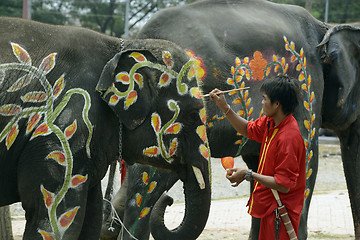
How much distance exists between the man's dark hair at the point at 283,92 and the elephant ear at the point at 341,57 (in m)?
2.15

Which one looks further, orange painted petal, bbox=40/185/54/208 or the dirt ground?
the dirt ground

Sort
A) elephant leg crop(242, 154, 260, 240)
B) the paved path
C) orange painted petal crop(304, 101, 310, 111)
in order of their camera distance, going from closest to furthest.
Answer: orange painted petal crop(304, 101, 310, 111), elephant leg crop(242, 154, 260, 240), the paved path

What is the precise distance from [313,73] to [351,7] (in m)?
14.4

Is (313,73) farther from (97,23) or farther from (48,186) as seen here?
(97,23)

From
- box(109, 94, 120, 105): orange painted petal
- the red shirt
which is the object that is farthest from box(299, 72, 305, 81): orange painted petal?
box(109, 94, 120, 105): orange painted petal

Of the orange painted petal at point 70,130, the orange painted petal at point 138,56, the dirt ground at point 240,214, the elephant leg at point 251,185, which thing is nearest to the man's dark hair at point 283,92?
the orange painted petal at point 138,56

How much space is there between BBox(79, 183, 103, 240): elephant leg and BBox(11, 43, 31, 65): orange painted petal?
937 millimetres

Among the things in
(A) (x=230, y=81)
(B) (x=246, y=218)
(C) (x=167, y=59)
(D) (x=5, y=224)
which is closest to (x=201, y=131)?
(C) (x=167, y=59)

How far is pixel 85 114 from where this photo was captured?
3469 millimetres

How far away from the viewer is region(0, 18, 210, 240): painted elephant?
3.39m

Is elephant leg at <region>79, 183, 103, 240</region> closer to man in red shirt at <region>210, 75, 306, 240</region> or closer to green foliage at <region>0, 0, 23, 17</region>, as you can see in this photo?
man in red shirt at <region>210, 75, 306, 240</region>

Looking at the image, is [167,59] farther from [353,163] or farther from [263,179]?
[353,163]

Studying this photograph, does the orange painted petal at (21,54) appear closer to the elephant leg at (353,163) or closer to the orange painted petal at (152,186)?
the orange painted petal at (152,186)

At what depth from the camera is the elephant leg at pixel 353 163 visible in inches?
239
